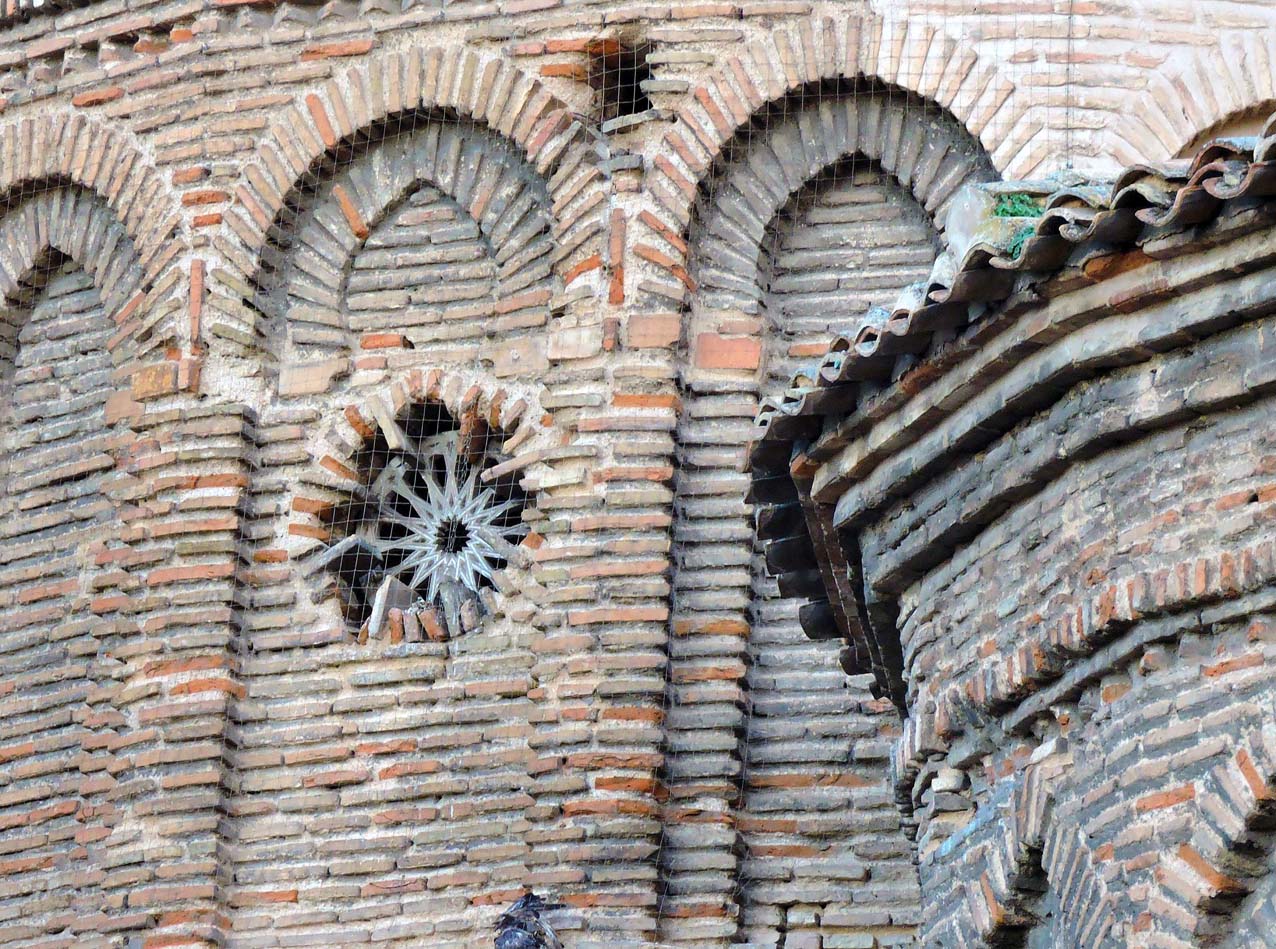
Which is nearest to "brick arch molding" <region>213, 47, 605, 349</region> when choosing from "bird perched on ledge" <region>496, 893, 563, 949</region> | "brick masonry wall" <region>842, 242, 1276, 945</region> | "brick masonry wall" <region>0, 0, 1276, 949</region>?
"brick masonry wall" <region>0, 0, 1276, 949</region>

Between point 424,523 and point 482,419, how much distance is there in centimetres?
51

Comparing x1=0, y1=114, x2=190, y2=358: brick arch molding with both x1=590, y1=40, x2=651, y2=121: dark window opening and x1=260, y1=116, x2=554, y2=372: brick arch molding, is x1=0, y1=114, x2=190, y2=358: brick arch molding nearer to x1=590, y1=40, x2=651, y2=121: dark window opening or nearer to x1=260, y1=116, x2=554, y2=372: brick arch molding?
x1=260, y1=116, x2=554, y2=372: brick arch molding

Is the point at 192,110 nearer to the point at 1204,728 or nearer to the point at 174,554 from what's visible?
the point at 174,554

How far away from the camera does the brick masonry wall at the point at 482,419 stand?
11078mm

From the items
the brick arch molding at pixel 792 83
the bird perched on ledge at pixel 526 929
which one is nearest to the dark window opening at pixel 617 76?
the brick arch molding at pixel 792 83

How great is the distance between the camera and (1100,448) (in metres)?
7.20

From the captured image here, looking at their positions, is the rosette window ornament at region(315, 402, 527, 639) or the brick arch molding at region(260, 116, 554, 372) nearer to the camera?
the rosette window ornament at region(315, 402, 527, 639)

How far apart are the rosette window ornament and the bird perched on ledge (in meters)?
1.56

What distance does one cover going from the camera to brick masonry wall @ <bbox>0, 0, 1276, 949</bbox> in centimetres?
1108

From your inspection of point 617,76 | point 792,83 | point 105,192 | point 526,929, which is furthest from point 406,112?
point 526,929

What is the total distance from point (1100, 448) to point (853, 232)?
4915 mm

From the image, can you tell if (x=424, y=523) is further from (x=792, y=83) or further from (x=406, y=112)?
(x=792, y=83)

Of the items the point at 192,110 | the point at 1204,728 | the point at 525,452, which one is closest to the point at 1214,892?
the point at 1204,728

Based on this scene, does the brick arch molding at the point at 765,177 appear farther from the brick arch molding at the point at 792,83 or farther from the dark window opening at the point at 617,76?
the dark window opening at the point at 617,76
